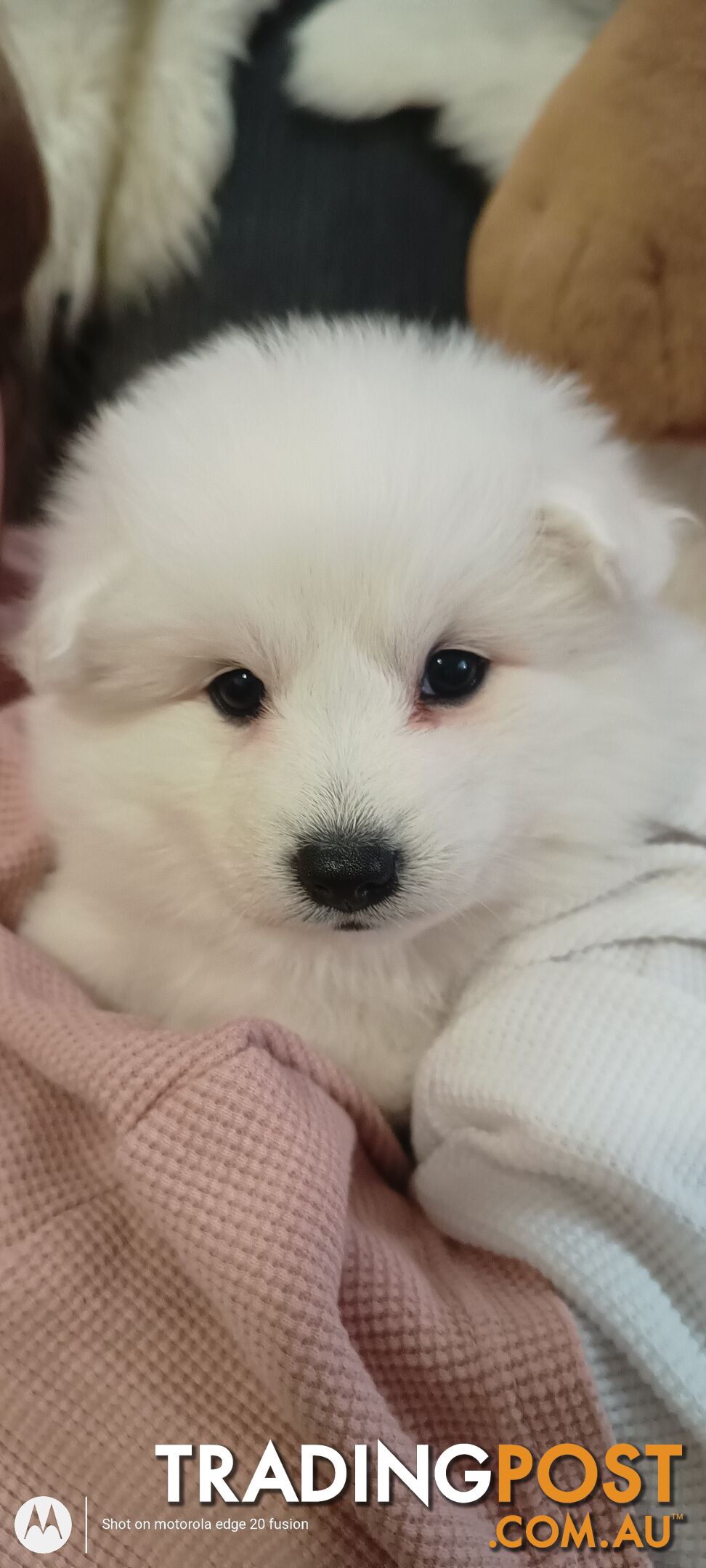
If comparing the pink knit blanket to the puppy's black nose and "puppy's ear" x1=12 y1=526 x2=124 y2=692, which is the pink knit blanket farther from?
"puppy's ear" x1=12 y1=526 x2=124 y2=692

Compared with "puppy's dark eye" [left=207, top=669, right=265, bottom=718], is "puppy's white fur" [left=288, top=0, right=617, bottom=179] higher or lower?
higher

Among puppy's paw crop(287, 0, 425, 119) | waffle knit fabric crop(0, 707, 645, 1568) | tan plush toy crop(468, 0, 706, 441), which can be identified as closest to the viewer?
waffle knit fabric crop(0, 707, 645, 1568)

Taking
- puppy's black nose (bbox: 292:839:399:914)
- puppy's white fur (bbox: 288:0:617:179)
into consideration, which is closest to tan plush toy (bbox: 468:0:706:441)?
puppy's white fur (bbox: 288:0:617:179)

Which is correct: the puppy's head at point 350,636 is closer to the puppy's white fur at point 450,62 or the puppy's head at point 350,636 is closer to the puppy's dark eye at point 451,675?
the puppy's dark eye at point 451,675

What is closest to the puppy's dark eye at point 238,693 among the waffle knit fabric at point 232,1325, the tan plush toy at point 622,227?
the waffle knit fabric at point 232,1325

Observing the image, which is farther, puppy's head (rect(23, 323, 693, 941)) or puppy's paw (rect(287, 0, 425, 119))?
puppy's paw (rect(287, 0, 425, 119))

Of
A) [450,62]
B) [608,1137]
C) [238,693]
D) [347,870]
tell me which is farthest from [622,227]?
[608,1137]

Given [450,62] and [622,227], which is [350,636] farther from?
[450,62]

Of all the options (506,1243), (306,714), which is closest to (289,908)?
(306,714)
